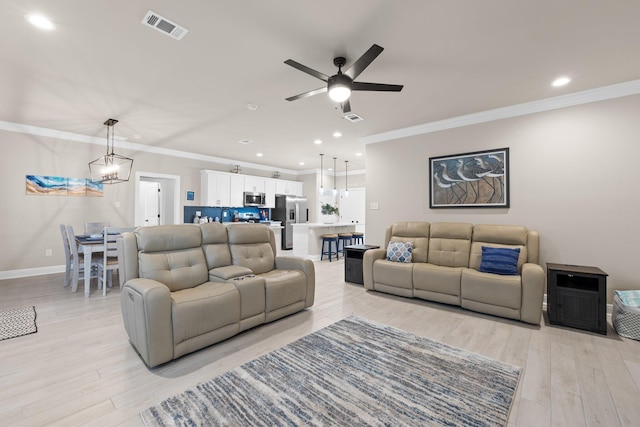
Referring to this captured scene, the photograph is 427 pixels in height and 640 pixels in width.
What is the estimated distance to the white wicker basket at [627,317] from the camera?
2.68m

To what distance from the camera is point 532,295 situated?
2.98m

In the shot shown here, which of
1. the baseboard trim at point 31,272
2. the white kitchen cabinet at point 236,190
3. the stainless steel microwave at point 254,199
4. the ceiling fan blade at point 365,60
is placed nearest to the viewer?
the ceiling fan blade at point 365,60

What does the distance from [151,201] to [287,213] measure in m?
3.82

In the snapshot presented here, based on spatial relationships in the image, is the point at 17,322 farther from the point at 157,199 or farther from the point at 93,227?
the point at 157,199

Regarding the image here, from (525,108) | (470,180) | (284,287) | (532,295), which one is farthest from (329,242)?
(525,108)

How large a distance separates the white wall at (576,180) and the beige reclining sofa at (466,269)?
0.38 m

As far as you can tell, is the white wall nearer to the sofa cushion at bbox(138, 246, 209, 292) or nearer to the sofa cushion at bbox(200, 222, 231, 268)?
the sofa cushion at bbox(200, 222, 231, 268)

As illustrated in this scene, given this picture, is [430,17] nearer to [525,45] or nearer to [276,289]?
[525,45]

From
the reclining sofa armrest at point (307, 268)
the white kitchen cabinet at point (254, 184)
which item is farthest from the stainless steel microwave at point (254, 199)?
the reclining sofa armrest at point (307, 268)

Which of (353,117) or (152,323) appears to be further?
(353,117)

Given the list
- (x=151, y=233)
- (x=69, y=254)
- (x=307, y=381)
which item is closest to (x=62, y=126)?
(x=69, y=254)

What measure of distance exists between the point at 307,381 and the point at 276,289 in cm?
113

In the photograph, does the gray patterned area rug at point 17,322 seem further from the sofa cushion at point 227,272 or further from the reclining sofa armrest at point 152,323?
the sofa cushion at point 227,272

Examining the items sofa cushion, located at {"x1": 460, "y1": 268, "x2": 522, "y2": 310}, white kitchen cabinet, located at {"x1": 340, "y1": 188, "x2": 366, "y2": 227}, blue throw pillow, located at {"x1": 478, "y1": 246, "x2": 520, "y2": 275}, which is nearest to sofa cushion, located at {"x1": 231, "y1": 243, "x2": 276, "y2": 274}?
sofa cushion, located at {"x1": 460, "y1": 268, "x2": 522, "y2": 310}
